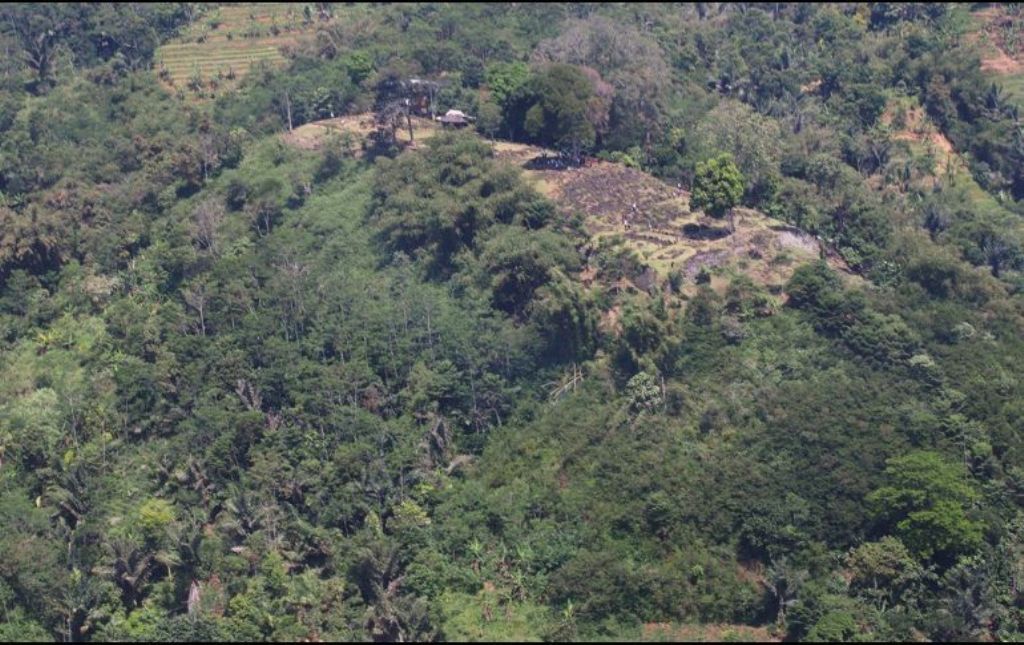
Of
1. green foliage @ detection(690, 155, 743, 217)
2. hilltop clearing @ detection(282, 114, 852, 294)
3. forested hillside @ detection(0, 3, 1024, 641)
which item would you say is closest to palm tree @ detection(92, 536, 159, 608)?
forested hillside @ detection(0, 3, 1024, 641)

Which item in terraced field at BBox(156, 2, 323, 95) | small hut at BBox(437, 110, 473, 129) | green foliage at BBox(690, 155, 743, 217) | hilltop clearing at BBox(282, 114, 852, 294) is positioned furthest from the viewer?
terraced field at BBox(156, 2, 323, 95)

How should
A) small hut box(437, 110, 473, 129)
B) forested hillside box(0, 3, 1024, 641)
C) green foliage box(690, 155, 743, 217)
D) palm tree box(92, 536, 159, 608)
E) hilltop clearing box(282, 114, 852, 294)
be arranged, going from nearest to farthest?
forested hillside box(0, 3, 1024, 641)
palm tree box(92, 536, 159, 608)
hilltop clearing box(282, 114, 852, 294)
green foliage box(690, 155, 743, 217)
small hut box(437, 110, 473, 129)

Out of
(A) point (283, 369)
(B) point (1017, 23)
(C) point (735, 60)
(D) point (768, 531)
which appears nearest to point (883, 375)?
(D) point (768, 531)

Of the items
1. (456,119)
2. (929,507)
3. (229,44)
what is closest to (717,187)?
(456,119)

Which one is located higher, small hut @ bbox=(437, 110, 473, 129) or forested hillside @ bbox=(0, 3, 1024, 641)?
small hut @ bbox=(437, 110, 473, 129)

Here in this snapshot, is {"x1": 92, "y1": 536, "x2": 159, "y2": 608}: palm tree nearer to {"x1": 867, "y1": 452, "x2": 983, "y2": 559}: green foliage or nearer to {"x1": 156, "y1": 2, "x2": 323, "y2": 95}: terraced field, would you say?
{"x1": 867, "y1": 452, "x2": 983, "y2": 559}: green foliage

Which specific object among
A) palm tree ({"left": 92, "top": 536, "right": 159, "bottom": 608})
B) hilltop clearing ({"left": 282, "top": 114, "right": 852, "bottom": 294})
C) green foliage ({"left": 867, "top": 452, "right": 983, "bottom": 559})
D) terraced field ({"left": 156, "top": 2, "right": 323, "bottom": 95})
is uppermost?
terraced field ({"left": 156, "top": 2, "right": 323, "bottom": 95})

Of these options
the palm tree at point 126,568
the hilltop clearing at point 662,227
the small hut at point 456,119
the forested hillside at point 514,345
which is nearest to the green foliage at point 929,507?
the forested hillside at point 514,345
